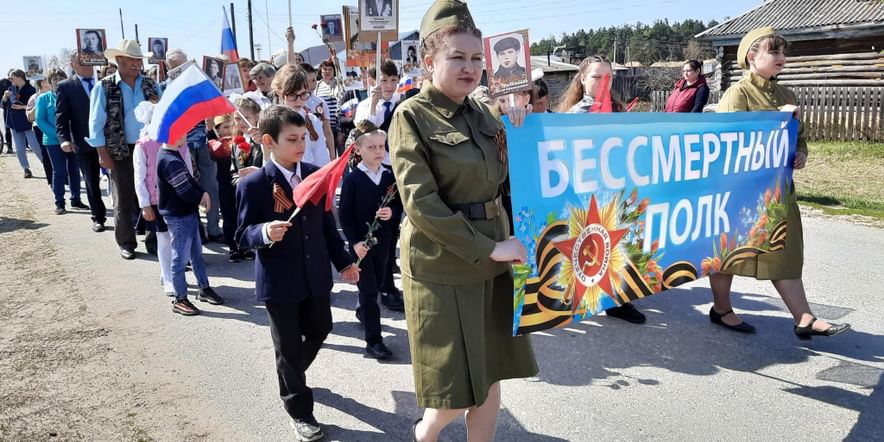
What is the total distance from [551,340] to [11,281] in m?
5.38

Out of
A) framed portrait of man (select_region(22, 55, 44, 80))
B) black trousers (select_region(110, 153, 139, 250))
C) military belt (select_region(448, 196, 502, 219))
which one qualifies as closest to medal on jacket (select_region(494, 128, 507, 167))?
military belt (select_region(448, 196, 502, 219))

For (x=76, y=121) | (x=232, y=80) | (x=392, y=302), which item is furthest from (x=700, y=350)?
(x=76, y=121)

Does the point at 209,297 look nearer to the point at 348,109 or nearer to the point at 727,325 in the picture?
the point at 348,109

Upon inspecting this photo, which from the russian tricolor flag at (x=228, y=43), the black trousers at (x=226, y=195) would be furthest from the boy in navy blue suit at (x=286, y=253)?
the russian tricolor flag at (x=228, y=43)

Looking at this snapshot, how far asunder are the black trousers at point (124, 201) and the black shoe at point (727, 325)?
19.5 feet

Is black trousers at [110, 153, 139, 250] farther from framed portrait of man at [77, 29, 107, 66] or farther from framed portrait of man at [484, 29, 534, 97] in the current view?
framed portrait of man at [484, 29, 534, 97]

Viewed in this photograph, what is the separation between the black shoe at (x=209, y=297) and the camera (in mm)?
5441

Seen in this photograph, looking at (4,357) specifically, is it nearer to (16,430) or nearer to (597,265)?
(16,430)

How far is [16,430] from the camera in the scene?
338 centimetres

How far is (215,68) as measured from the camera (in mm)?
8484

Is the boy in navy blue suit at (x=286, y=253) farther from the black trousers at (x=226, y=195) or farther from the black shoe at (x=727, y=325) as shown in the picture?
the black trousers at (x=226, y=195)

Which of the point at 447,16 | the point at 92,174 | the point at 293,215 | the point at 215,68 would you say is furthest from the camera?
the point at 215,68

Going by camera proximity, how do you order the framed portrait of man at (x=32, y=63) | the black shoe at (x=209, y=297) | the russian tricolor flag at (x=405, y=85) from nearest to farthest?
the black shoe at (x=209, y=297), the russian tricolor flag at (x=405, y=85), the framed portrait of man at (x=32, y=63)

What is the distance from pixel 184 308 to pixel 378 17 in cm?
360
